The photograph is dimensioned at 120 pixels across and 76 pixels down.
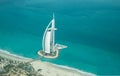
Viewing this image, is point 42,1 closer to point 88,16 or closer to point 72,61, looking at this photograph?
point 88,16

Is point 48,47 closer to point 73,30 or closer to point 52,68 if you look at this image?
point 52,68

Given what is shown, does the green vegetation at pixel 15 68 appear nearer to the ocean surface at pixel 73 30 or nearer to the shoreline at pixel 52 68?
the shoreline at pixel 52 68

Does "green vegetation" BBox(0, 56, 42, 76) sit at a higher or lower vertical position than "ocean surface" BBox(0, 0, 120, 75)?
lower

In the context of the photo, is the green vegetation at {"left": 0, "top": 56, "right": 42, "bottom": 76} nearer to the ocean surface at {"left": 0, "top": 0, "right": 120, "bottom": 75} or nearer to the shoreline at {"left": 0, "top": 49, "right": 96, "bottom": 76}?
the shoreline at {"left": 0, "top": 49, "right": 96, "bottom": 76}

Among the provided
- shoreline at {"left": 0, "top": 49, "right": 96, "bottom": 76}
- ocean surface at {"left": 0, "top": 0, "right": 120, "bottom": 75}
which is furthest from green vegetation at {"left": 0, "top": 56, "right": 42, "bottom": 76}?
ocean surface at {"left": 0, "top": 0, "right": 120, "bottom": 75}

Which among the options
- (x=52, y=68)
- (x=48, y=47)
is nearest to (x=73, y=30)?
(x=48, y=47)

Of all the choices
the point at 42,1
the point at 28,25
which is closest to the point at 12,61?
the point at 28,25

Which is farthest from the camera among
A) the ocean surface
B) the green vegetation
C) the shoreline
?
the ocean surface

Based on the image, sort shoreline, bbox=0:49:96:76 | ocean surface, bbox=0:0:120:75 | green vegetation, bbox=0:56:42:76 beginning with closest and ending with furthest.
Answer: green vegetation, bbox=0:56:42:76 → shoreline, bbox=0:49:96:76 → ocean surface, bbox=0:0:120:75

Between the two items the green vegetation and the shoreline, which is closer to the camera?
the green vegetation
